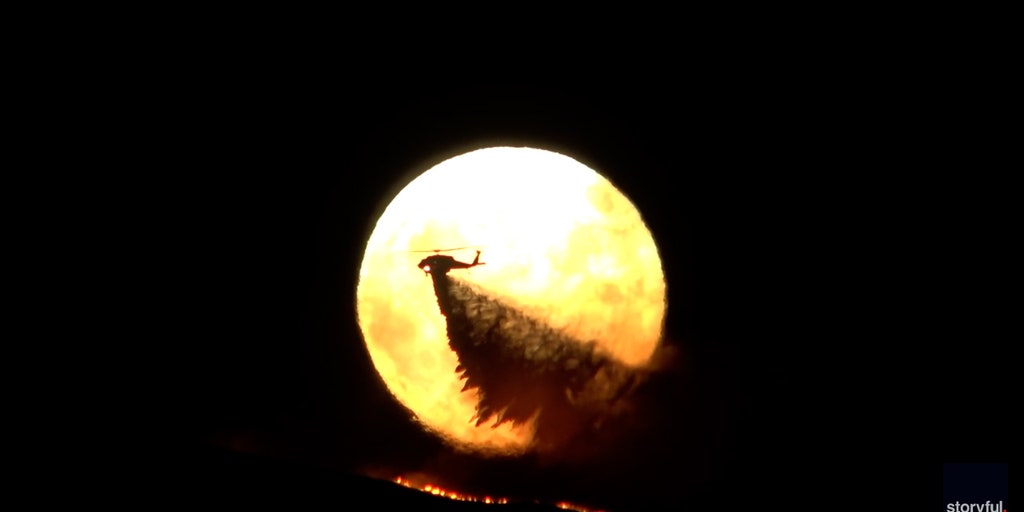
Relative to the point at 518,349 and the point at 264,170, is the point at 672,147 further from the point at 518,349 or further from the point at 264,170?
the point at 264,170

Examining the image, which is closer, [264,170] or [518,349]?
[518,349]

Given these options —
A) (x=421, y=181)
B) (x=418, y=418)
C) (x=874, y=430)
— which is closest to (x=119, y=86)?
(x=421, y=181)

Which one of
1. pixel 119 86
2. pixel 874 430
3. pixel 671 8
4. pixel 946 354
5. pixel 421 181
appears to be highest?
pixel 671 8

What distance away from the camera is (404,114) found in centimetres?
465

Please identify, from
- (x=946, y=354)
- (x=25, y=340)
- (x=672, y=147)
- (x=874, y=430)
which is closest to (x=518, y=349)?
(x=672, y=147)

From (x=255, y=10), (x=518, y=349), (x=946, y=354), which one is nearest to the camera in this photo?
(x=518, y=349)

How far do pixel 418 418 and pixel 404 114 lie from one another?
1.82m

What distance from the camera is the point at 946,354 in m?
4.18

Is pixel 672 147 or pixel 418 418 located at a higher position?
pixel 672 147

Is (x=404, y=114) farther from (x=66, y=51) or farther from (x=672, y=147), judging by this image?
(x=66, y=51)

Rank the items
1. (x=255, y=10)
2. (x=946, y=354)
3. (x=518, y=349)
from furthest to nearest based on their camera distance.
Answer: (x=255, y=10) < (x=946, y=354) < (x=518, y=349)

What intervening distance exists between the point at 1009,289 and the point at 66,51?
5398 millimetres

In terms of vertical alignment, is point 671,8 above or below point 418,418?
above

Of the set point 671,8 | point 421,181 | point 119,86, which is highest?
point 671,8
